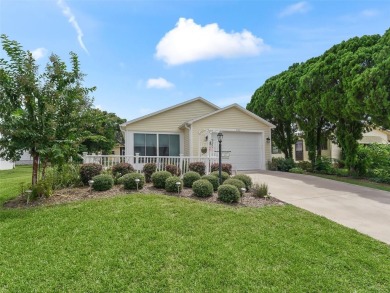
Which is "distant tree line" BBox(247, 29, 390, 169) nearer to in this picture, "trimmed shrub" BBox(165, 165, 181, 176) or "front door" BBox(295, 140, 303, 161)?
"front door" BBox(295, 140, 303, 161)

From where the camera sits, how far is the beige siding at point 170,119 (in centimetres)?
1419

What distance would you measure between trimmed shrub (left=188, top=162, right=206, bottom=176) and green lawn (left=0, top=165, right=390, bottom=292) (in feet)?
13.7

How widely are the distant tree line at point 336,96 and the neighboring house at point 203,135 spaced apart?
231 centimetres

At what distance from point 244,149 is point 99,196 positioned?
9714 millimetres

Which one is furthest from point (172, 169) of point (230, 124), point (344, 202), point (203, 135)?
point (230, 124)

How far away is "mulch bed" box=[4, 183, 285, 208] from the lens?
605 centimetres

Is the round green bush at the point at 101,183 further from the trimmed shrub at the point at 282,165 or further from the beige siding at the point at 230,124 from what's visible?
the trimmed shrub at the point at 282,165

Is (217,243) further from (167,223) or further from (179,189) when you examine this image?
(179,189)

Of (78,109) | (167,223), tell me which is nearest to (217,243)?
(167,223)

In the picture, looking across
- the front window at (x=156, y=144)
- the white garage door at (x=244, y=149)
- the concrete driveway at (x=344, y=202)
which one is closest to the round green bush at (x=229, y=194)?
the concrete driveway at (x=344, y=202)

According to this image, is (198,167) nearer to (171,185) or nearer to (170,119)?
(171,185)

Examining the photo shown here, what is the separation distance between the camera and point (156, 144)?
1446 centimetres

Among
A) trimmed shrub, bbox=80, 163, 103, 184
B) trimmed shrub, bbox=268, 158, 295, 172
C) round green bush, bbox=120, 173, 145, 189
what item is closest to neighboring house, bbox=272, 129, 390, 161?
trimmed shrub, bbox=268, 158, 295, 172

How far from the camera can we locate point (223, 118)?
1406 cm
